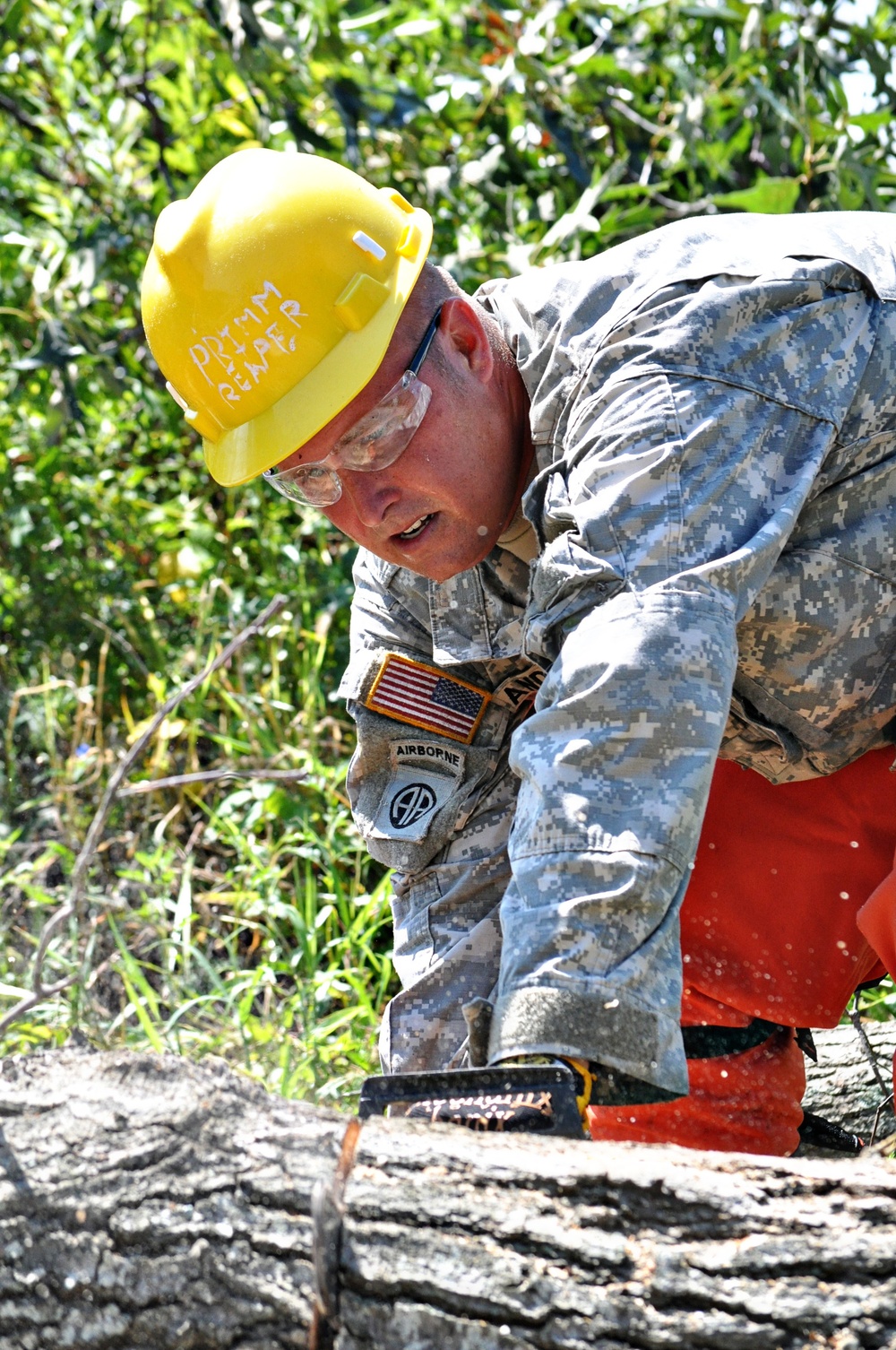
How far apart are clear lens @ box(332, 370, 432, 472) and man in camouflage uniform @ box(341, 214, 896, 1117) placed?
19 cm

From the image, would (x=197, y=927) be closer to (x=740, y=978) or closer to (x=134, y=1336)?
(x=740, y=978)

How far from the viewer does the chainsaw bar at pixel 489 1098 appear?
4.67 feet

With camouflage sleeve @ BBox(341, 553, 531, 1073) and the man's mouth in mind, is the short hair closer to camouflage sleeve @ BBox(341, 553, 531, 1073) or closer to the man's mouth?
the man's mouth

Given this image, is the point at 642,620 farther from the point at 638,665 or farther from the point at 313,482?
the point at 313,482

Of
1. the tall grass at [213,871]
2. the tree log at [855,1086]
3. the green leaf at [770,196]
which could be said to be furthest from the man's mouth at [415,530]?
the green leaf at [770,196]

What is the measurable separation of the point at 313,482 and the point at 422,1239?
1.26 metres

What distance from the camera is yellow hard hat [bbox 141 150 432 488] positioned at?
6.77 feet

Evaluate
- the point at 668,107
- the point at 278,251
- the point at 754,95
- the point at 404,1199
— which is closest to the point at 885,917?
the point at 404,1199

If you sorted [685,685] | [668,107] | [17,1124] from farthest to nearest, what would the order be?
1. [668,107]
2. [685,685]
3. [17,1124]

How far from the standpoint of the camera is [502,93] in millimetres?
4234

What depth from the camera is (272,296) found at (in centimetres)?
207

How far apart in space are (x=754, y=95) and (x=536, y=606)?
291 cm

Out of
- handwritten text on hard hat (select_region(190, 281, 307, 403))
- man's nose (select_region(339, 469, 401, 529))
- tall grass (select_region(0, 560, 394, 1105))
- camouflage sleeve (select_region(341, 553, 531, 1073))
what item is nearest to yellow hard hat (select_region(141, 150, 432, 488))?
handwritten text on hard hat (select_region(190, 281, 307, 403))

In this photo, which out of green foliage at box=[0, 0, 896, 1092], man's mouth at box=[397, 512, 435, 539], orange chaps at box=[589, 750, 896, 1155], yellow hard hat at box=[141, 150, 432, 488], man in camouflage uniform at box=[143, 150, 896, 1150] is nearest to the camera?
man in camouflage uniform at box=[143, 150, 896, 1150]
